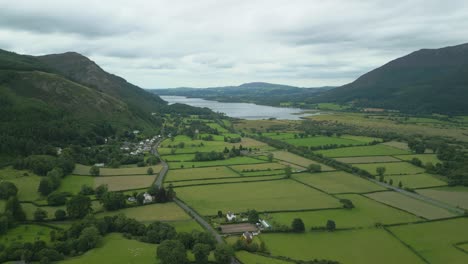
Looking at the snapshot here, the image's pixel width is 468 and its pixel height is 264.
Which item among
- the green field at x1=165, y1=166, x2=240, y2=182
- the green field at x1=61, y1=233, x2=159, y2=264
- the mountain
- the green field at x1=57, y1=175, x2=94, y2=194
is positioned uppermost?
the mountain

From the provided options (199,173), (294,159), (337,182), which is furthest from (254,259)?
(294,159)

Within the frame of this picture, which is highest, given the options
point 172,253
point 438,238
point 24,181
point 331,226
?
point 24,181

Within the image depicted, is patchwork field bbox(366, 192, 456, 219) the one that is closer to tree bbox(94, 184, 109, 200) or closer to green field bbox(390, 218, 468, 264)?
green field bbox(390, 218, 468, 264)

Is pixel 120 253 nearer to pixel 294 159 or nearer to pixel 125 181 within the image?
pixel 125 181

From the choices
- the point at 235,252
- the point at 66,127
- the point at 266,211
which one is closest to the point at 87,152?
the point at 66,127

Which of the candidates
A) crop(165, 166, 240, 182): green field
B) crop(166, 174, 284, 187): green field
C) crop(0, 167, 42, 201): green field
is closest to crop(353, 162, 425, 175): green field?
crop(166, 174, 284, 187): green field

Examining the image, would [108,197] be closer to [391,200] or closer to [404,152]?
[391,200]

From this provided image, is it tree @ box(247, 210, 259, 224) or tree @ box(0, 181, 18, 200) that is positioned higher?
tree @ box(0, 181, 18, 200)
